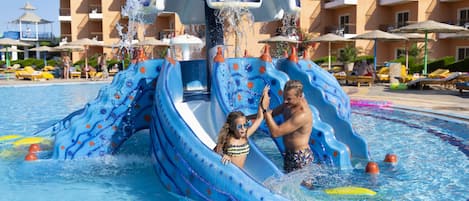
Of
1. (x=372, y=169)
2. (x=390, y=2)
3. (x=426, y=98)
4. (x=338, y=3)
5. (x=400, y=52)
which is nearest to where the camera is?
(x=372, y=169)

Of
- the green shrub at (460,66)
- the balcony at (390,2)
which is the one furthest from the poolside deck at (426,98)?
the balcony at (390,2)

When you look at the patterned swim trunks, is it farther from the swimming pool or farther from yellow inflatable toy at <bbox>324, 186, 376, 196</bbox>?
yellow inflatable toy at <bbox>324, 186, 376, 196</bbox>

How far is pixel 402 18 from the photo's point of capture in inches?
1304

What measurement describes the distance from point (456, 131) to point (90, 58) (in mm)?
34355

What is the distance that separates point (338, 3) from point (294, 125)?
31692 mm

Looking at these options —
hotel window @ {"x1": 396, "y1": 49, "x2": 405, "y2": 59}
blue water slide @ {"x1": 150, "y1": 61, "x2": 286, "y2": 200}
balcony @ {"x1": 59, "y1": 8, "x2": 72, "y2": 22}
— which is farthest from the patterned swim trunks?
balcony @ {"x1": 59, "y1": 8, "x2": 72, "y2": 22}

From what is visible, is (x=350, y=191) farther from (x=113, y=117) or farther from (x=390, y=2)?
(x=390, y=2)

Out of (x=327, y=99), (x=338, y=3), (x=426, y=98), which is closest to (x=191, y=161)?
(x=327, y=99)

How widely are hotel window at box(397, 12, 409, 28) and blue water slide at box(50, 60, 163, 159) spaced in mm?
29336

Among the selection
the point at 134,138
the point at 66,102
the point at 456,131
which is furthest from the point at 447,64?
the point at 134,138

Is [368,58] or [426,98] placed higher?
[368,58]

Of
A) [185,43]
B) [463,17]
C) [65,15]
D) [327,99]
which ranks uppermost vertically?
[65,15]

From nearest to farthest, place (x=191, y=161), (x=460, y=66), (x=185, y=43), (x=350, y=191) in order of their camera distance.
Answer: (x=191, y=161)
(x=350, y=191)
(x=185, y=43)
(x=460, y=66)

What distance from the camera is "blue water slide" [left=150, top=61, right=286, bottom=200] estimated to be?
4.18m
